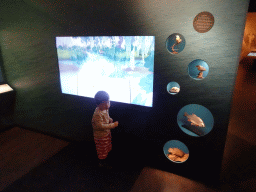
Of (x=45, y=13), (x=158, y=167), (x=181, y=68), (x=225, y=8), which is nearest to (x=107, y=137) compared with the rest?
(x=158, y=167)

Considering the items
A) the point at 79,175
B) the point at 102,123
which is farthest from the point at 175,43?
the point at 79,175

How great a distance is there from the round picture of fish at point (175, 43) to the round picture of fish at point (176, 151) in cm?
114

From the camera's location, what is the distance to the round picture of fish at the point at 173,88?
2.08m

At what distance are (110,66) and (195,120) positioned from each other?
1287mm

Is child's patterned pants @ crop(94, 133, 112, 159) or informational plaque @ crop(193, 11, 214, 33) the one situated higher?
informational plaque @ crop(193, 11, 214, 33)

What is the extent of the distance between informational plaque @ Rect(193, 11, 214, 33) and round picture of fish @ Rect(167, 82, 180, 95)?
0.62 m

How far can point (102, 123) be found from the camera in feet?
7.18

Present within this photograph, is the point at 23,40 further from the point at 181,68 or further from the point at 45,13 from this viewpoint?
the point at 181,68

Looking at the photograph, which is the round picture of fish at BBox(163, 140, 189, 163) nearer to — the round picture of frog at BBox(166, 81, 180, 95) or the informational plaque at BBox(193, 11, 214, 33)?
the round picture of frog at BBox(166, 81, 180, 95)

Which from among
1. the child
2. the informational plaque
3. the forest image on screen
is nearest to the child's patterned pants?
the child

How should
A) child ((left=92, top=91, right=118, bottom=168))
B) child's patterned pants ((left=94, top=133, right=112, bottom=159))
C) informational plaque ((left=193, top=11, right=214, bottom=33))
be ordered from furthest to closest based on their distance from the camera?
child's patterned pants ((left=94, top=133, right=112, bottom=159)), child ((left=92, top=91, right=118, bottom=168)), informational plaque ((left=193, top=11, right=214, bottom=33))

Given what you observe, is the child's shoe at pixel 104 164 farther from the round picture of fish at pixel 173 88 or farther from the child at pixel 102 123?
the round picture of fish at pixel 173 88

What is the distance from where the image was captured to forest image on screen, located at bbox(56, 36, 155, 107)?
2186 millimetres

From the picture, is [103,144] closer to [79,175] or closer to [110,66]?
[79,175]
